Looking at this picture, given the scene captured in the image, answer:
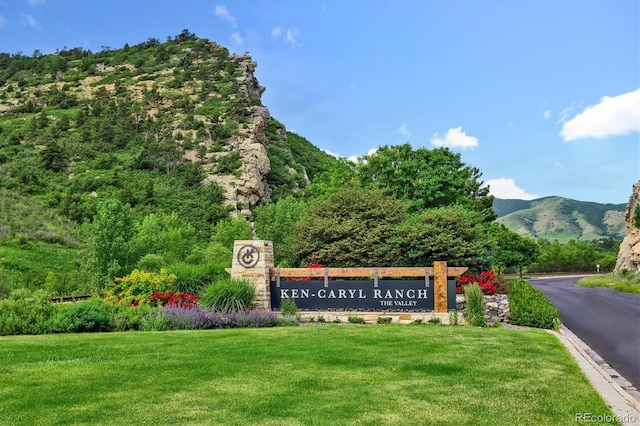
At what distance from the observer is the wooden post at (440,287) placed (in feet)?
49.3

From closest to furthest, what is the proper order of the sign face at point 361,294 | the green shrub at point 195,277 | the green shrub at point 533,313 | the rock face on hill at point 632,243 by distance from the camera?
the green shrub at point 533,313, the sign face at point 361,294, the green shrub at point 195,277, the rock face on hill at point 632,243

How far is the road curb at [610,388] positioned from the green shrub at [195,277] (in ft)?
34.9

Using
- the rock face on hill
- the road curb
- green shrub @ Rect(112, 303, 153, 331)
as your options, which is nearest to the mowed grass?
the road curb

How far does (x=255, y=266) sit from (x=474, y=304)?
663 centimetres

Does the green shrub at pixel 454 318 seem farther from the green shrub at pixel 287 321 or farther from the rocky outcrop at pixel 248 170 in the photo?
the rocky outcrop at pixel 248 170

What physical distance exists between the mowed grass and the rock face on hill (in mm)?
35618

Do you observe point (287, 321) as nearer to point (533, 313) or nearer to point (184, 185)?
point (533, 313)

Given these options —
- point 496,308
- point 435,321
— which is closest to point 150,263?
point 435,321

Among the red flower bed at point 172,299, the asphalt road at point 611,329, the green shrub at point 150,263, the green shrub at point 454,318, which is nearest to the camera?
the asphalt road at point 611,329

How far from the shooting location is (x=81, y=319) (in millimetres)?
12031

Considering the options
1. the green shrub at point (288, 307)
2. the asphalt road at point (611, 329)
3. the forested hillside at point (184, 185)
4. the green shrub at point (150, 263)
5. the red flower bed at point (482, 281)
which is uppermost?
the forested hillside at point (184, 185)

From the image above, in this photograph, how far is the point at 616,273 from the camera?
43438mm

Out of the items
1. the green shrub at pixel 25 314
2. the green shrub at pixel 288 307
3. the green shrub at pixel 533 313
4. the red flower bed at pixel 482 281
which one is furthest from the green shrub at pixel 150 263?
the green shrub at pixel 533 313

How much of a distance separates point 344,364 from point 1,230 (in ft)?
95.5
